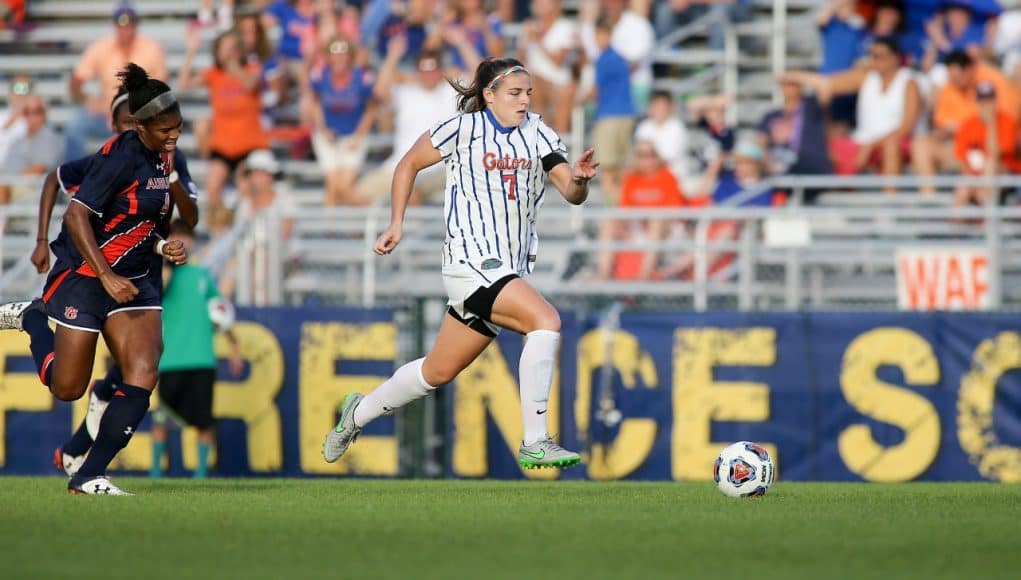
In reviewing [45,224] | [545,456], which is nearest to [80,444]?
[45,224]

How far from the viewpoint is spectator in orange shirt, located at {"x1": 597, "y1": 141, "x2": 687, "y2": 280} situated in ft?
52.2

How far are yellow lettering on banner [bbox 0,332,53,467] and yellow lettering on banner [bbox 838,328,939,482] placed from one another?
278 inches

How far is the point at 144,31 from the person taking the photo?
2252 cm

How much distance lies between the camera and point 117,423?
9133mm

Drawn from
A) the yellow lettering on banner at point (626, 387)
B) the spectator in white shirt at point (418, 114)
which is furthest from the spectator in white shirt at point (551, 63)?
the yellow lettering on banner at point (626, 387)

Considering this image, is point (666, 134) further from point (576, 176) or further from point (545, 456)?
point (545, 456)

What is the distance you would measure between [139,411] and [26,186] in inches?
406

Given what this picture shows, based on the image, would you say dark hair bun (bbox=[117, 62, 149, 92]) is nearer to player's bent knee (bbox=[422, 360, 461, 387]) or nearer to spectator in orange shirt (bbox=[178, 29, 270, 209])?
player's bent knee (bbox=[422, 360, 461, 387])

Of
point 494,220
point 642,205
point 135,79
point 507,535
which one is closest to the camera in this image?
point 507,535

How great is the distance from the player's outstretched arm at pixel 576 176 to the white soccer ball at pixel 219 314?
5.46 meters

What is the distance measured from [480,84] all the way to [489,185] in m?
0.61

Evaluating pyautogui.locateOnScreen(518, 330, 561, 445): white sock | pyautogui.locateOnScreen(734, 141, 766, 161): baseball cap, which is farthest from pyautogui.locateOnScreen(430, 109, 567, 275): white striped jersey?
pyautogui.locateOnScreen(734, 141, 766, 161): baseball cap

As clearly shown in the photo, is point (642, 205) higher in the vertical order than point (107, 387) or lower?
higher

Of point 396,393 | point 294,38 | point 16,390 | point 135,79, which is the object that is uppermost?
point 294,38
